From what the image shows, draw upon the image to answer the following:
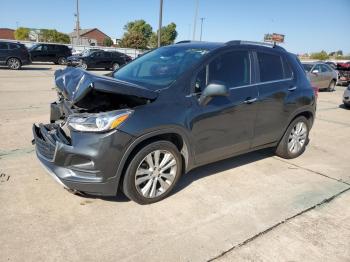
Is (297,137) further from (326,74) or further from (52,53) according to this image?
(52,53)

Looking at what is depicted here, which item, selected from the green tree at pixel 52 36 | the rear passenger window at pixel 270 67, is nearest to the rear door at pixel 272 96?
the rear passenger window at pixel 270 67

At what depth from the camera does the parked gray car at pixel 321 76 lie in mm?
15844

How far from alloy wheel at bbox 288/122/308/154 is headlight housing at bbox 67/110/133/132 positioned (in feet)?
10.5

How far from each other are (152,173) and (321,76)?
15.1 meters

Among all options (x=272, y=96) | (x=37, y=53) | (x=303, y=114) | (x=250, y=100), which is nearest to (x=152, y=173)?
(x=250, y=100)

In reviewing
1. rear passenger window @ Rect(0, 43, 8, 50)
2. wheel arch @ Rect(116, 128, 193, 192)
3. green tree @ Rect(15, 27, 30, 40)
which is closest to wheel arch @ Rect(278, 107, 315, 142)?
wheel arch @ Rect(116, 128, 193, 192)

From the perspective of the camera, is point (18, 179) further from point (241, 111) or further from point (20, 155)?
point (241, 111)

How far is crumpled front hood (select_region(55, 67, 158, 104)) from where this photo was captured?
3.07m

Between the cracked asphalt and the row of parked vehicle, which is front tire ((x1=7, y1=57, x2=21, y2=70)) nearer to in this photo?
the row of parked vehicle

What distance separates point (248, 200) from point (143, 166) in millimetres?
1378

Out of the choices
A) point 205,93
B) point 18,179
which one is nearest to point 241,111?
point 205,93

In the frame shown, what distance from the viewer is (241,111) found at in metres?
4.28

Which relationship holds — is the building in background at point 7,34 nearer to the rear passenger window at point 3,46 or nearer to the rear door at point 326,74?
the rear passenger window at point 3,46

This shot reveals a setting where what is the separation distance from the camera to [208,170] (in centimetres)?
479
